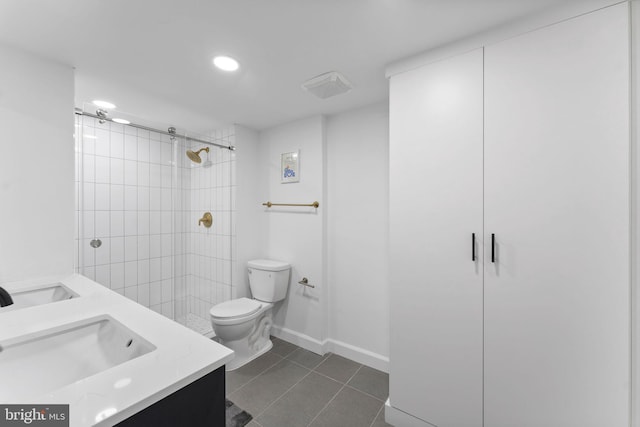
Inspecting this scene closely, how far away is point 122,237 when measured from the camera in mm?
2551

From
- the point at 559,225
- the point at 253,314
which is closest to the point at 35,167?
the point at 253,314

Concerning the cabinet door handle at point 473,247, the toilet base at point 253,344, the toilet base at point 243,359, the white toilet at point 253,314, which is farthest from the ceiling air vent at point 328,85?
the toilet base at point 243,359

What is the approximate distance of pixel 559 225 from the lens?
1134mm

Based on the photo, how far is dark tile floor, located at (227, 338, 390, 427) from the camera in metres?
1.61

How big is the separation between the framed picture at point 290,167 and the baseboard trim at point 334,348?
4.91 ft

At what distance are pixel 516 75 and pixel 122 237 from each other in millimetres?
3253

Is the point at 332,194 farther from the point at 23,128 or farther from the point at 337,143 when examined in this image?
the point at 23,128

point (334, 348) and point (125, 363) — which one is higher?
point (125, 363)

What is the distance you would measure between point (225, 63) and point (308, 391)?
2228 millimetres

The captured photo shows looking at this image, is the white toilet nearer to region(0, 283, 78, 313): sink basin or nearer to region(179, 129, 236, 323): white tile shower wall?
region(179, 129, 236, 323): white tile shower wall

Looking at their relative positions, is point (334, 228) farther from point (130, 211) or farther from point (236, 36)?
point (130, 211)

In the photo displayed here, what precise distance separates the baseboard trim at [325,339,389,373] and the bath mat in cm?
92

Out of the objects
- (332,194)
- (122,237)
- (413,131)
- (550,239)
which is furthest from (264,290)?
(550,239)

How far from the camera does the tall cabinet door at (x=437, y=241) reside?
4.35 feet
